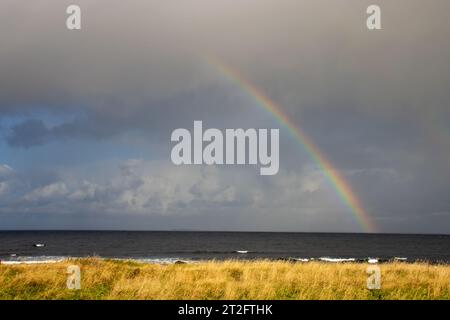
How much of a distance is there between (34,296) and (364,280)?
1326 centimetres

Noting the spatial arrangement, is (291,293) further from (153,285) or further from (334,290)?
(153,285)

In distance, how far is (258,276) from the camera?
65.3 ft

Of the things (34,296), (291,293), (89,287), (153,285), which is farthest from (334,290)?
(34,296)
